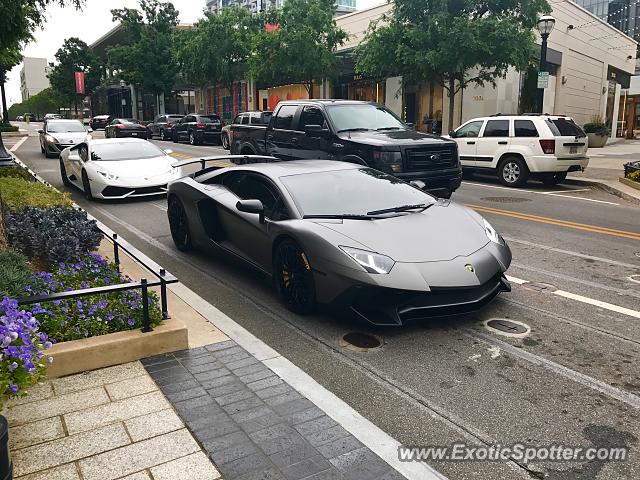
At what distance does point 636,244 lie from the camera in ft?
27.2

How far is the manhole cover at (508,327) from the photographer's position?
4797mm

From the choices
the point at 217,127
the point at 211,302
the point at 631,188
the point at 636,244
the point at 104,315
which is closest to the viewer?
the point at 104,315

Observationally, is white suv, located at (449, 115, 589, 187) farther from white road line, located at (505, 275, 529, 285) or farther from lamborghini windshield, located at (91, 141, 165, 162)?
white road line, located at (505, 275, 529, 285)

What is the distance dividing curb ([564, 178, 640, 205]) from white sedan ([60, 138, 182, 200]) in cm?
1014

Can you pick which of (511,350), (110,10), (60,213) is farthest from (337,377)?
(110,10)

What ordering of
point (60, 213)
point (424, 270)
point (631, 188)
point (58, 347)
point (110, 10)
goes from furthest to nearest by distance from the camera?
point (110, 10) < point (631, 188) < point (60, 213) < point (424, 270) < point (58, 347)

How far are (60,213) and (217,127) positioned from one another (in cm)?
2596

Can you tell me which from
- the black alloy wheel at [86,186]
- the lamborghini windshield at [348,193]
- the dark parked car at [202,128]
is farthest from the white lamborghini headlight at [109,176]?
the dark parked car at [202,128]

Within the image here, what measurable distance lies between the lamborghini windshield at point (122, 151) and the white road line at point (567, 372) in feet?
32.9

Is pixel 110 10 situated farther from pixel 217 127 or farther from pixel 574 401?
pixel 574 401

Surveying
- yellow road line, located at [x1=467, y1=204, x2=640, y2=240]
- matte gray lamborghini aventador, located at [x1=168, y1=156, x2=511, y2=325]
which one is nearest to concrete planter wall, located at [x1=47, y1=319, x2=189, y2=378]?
matte gray lamborghini aventador, located at [x1=168, y1=156, x2=511, y2=325]

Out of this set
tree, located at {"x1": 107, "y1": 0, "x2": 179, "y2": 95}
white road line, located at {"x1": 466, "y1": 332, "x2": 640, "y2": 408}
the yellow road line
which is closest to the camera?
white road line, located at {"x1": 466, "y1": 332, "x2": 640, "y2": 408}

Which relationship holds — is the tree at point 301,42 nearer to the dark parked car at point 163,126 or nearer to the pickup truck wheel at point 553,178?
the dark parked car at point 163,126

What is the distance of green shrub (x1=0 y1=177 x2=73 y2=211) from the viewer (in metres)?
7.40
